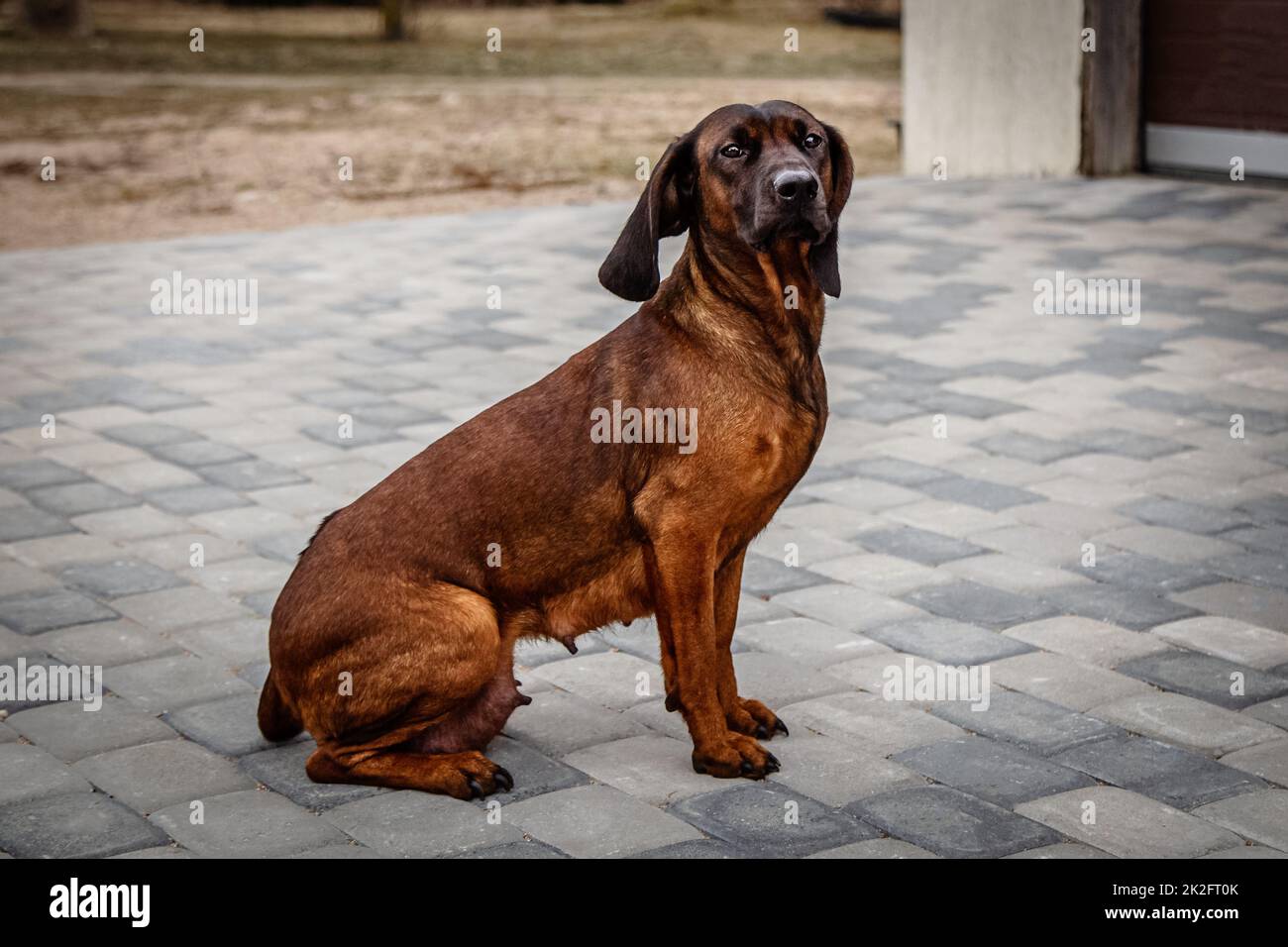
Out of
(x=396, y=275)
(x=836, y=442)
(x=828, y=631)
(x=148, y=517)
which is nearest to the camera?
(x=828, y=631)

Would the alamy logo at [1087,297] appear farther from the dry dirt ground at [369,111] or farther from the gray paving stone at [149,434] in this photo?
the dry dirt ground at [369,111]

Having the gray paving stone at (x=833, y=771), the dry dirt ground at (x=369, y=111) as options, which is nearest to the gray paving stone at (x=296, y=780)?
the gray paving stone at (x=833, y=771)

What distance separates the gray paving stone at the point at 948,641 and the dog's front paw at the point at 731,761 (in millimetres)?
1003

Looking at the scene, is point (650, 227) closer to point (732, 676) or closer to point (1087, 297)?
point (732, 676)

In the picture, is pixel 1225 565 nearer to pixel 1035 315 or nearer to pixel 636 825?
pixel 636 825

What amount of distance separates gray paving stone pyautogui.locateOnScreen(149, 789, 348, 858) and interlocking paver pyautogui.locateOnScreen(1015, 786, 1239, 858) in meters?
1.75

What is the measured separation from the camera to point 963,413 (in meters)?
7.82

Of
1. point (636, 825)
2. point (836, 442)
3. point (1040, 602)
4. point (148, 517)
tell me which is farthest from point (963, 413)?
point (636, 825)

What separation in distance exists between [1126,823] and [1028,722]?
66 cm

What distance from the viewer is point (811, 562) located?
239 inches

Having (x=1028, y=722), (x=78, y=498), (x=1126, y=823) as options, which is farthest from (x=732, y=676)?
(x=78, y=498)

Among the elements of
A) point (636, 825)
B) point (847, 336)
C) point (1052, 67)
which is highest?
point (1052, 67)

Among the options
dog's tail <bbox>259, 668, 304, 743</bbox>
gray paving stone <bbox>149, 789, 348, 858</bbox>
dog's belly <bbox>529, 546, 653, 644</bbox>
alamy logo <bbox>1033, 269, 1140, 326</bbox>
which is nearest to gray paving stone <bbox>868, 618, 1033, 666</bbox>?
dog's belly <bbox>529, 546, 653, 644</bbox>

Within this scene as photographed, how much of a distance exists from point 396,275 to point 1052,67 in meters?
6.29
